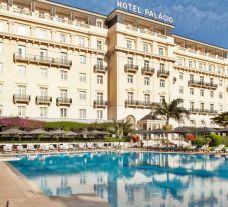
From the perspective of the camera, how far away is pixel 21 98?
3691cm

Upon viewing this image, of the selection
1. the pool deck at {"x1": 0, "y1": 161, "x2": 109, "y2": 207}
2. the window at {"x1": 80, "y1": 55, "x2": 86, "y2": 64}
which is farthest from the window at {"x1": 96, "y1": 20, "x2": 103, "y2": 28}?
the pool deck at {"x1": 0, "y1": 161, "x2": 109, "y2": 207}

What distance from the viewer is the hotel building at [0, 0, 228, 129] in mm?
37375

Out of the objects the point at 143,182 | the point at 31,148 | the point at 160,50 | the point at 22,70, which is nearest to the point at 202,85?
the point at 160,50

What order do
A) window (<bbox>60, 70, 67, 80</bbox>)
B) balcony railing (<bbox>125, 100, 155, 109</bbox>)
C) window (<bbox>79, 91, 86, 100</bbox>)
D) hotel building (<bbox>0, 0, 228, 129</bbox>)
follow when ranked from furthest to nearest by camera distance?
1. balcony railing (<bbox>125, 100, 155, 109</bbox>)
2. window (<bbox>79, 91, 86, 100</bbox>)
3. window (<bbox>60, 70, 67, 80</bbox>)
4. hotel building (<bbox>0, 0, 228, 129</bbox>)

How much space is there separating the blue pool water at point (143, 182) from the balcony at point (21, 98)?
16.8 meters

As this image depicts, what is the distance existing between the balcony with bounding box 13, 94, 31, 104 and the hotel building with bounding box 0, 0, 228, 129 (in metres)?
0.12

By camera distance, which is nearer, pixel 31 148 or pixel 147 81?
pixel 31 148

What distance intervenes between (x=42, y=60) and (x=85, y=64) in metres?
6.08

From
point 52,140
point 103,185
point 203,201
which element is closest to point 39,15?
point 52,140

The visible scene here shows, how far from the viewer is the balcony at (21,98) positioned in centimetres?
3669

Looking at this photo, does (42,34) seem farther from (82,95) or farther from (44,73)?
(82,95)

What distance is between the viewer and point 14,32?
3725cm

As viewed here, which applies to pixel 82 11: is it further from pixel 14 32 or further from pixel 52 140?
pixel 52 140

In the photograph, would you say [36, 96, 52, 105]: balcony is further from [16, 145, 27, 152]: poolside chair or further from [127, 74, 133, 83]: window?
[127, 74, 133, 83]: window
